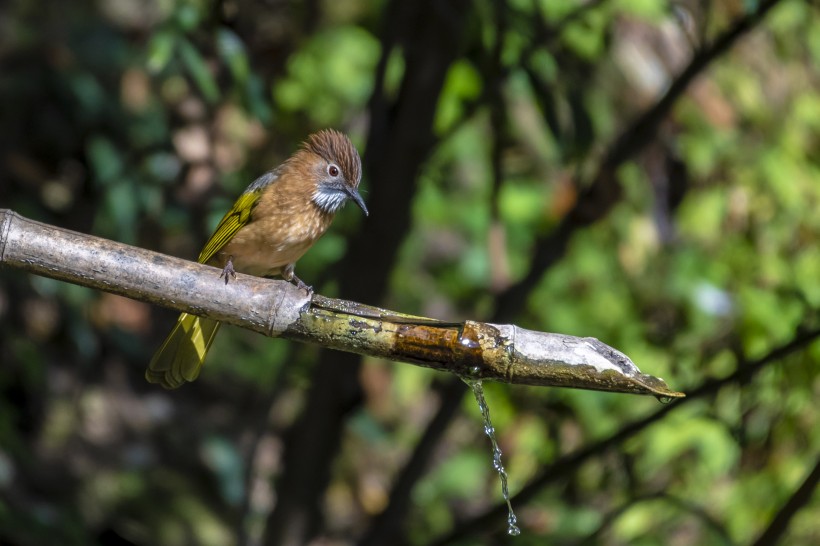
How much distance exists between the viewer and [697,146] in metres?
5.96

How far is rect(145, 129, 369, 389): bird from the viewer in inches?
152

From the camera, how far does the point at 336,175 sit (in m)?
3.96

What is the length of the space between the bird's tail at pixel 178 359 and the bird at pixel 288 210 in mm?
98

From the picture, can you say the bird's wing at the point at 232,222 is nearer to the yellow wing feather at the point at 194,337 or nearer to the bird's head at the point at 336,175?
the yellow wing feather at the point at 194,337

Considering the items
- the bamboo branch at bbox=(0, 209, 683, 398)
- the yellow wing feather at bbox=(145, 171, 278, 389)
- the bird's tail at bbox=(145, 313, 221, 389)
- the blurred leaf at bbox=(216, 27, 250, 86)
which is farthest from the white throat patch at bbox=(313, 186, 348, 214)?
the bamboo branch at bbox=(0, 209, 683, 398)

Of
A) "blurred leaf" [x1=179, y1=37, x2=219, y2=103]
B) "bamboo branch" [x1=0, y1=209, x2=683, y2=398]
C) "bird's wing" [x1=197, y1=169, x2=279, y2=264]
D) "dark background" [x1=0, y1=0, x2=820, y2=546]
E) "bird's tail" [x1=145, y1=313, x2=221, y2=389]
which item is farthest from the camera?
"dark background" [x1=0, y1=0, x2=820, y2=546]

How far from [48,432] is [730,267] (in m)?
3.77

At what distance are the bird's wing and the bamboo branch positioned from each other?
1212mm

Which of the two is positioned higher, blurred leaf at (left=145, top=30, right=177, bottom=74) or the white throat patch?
blurred leaf at (left=145, top=30, right=177, bottom=74)

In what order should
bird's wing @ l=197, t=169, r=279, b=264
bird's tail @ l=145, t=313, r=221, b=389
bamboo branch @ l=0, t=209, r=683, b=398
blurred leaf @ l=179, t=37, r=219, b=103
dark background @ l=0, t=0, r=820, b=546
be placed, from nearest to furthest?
bamboo branch @ l=0, t=209, r=683, b=398
bird's tail @ l=145, t=313, r=221, b=389
blurred leaf @ l=179, t=37, r=219, b=103
bird's wing @ l=197, t=169, r=279, b=264
dark background @ l=0, t=0, r=820, b=546

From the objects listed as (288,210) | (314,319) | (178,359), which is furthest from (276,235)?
(314,319)

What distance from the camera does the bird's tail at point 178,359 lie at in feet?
11.5

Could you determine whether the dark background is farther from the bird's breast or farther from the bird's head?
the bird's breast

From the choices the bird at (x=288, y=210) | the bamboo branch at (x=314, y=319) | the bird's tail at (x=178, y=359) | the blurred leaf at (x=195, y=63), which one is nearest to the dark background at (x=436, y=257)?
the blurred leaf at (x=195, y=63)
